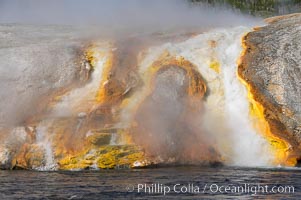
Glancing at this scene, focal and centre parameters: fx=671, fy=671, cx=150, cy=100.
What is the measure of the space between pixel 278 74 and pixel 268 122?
2650 mm

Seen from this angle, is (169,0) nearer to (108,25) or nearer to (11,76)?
(108,25)

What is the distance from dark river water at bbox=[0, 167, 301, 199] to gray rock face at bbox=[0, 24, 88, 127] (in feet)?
13.2

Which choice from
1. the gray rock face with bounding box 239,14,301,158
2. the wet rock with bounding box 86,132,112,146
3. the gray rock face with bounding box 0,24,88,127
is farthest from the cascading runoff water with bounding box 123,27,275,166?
the gray rock face with bounding box 0,24,88,127

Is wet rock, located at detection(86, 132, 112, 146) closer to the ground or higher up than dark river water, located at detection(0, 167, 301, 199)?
higher up

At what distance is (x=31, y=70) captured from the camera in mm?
24875

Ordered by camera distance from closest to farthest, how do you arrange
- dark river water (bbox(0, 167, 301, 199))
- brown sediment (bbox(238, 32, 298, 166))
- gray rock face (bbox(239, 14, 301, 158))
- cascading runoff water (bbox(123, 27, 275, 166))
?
1. dark river water (bbox(0, 167, 301, 199))
2. brown sediment (bbox(238, 32, 298, 166))
3. cascading runoff water (bbox(123, 27, 275, 166))
4. gray rock face (bbox(239, 14, 301, 158))

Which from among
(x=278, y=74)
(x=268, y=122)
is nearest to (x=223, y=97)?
(x=278, y=74)

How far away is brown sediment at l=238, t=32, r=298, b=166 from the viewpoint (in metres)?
20.5

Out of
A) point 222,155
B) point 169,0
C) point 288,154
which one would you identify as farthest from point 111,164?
point 169,0

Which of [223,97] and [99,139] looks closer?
[99,139]

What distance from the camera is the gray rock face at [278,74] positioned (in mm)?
21547

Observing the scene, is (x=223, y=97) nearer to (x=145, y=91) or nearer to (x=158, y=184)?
(x=145, y=91)

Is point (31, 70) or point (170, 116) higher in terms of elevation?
point (31, 70)

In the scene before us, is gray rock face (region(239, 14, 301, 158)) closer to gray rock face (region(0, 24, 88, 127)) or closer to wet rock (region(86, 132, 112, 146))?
wet rock (region(86, 132, 112, 146))
